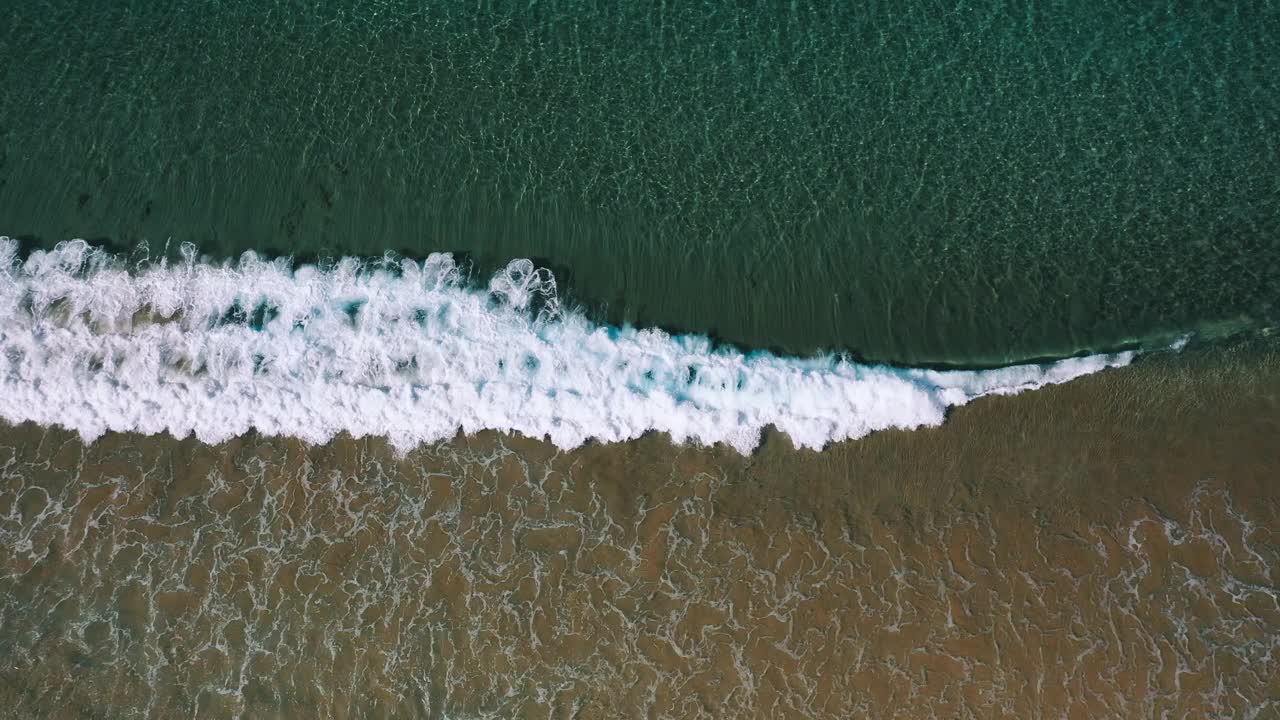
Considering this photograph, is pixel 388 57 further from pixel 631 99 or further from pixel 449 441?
pixel 449 441

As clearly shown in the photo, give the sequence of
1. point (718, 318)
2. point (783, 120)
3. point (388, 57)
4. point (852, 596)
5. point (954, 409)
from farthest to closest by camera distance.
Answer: point (388, 57), point (783, 120), point (718, 318), point (954, 409), point (852, 596)

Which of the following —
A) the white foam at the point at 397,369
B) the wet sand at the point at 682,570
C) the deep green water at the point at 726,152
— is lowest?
the wet sand at the point at 682,570

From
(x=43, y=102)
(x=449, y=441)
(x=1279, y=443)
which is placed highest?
(x=43, y=102)

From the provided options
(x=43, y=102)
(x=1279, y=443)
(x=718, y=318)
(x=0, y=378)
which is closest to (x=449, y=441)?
(x=718, y=318)

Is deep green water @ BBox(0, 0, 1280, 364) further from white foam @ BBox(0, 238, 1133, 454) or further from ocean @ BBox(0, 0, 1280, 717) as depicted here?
white foam @ BBox(0, 238, 1133, 454)

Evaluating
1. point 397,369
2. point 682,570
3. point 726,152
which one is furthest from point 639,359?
point 726,152

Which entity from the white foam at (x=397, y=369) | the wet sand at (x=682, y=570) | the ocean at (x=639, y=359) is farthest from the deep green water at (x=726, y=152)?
the wet sand at (x=682, y=570)

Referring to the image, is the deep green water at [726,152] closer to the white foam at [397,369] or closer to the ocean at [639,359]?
the ocean at [639,359]
